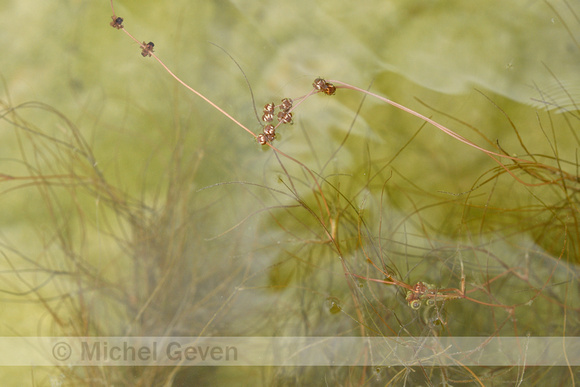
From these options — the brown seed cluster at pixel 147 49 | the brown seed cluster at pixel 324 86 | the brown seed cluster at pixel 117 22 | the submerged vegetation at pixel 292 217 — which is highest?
the brown seed cluster at pixel 117 22

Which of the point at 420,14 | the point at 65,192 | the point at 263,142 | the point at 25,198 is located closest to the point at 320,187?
the point at 263,142

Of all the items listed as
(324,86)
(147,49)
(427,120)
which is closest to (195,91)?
(147,49)

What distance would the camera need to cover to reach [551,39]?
4.18 feet

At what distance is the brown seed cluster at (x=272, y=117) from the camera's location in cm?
127

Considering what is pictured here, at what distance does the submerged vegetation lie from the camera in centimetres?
127

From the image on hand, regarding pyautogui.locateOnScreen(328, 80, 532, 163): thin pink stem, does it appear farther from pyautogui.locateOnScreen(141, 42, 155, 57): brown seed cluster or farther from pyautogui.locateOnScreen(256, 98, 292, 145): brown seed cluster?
pyautogui.locateOnScreen(141, 42, 155, 57): brown seed cluster

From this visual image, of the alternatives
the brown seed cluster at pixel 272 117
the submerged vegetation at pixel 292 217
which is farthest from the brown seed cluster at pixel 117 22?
the brown seed cluster at pixel 272 117

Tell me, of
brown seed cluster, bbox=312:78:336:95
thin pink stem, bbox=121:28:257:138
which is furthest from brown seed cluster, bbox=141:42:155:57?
brown seed cluster, bbox=312:78:336:95

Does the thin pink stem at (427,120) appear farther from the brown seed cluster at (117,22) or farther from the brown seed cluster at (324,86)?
the brown seed cluster at (117,22)

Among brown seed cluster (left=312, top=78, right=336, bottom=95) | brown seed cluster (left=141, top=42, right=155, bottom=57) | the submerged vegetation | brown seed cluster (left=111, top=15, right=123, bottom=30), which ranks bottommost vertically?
the submerged vegetation

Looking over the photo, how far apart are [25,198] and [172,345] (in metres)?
0.54

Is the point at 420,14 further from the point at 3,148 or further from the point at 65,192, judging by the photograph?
the point at 3,148

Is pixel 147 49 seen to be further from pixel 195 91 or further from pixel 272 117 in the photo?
pixel 272 117

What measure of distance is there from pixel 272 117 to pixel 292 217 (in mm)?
262
